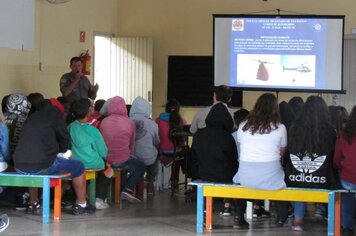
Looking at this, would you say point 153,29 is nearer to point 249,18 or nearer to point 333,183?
point 249,18

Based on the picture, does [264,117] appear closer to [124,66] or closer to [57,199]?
[57,199]

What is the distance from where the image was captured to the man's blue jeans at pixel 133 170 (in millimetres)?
6627

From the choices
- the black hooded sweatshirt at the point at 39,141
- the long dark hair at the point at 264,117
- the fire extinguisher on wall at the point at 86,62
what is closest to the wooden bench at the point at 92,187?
the black hooded sweatshirt at the point at 39,141

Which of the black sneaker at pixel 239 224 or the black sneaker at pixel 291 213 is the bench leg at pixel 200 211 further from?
the black sneaker at pixel 291 213

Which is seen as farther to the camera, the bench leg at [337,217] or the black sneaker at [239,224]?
the black sneaker at [239,224]

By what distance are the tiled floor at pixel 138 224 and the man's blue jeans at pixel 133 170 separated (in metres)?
0.39

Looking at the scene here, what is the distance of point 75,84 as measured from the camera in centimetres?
823

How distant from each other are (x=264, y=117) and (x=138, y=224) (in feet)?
4.93

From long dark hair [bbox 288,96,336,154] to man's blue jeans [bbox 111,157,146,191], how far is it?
6.95ft

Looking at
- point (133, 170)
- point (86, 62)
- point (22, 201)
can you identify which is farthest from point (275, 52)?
point (22, 201)

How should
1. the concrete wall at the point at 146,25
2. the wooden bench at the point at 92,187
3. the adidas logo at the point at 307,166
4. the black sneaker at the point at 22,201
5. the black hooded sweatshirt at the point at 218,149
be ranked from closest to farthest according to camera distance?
the adidas logo at the point at 307,166, the black hooded sweatshirt at the point at 218,149, the wooden bench at the point at 92,187, the black sneaker at the point at 22,201, the concrete wall at the point at 146,25

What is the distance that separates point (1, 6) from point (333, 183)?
4471 mm

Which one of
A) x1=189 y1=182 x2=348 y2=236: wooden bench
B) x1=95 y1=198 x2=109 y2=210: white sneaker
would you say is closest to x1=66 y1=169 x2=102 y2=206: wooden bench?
x1=95 y1=198 x2=109 y2=210: white sneaker

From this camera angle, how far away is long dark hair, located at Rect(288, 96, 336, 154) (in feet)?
16.4
